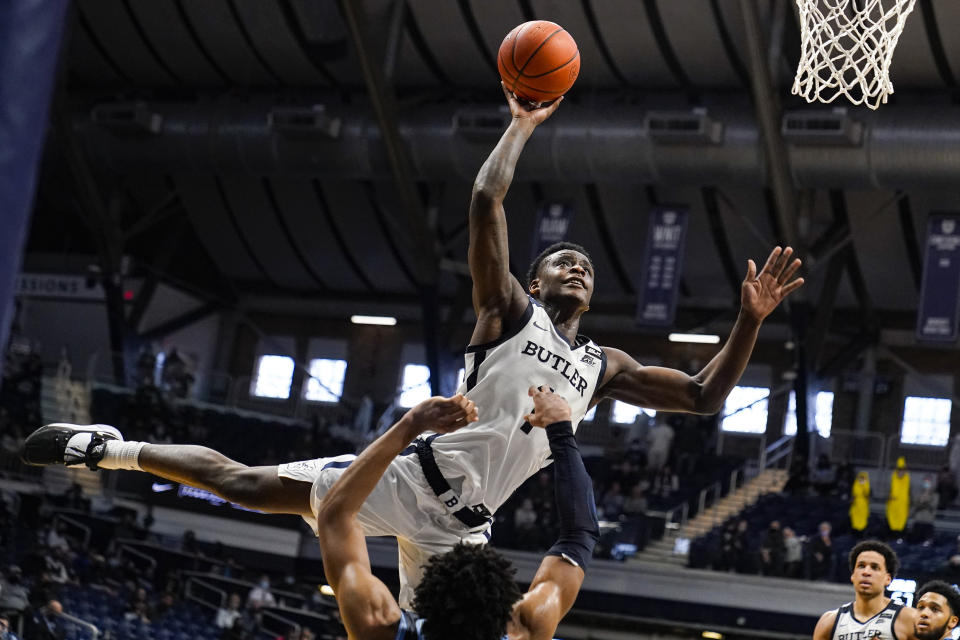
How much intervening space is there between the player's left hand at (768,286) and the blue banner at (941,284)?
15.8m

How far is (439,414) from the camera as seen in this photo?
14.0 ft

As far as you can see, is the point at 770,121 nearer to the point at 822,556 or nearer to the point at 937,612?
the point at 822,556

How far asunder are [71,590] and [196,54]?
11745 mm

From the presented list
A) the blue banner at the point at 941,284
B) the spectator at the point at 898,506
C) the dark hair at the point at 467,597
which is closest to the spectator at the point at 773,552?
the spectator at the point at 898,506

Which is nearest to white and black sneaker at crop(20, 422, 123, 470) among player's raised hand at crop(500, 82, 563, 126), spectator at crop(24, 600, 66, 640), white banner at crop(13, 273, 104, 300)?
player's raised hand at crop(500, 82, 563, 126)

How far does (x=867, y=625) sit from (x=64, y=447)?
490cm

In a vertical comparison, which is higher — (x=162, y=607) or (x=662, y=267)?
(x=662, y=267)

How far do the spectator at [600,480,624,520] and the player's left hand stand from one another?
15.9m

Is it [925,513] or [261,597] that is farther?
→ [261,597]

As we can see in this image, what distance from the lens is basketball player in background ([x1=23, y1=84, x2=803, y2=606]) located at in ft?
17.9

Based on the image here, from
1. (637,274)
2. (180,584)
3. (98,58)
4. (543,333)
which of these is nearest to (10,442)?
(180,584)

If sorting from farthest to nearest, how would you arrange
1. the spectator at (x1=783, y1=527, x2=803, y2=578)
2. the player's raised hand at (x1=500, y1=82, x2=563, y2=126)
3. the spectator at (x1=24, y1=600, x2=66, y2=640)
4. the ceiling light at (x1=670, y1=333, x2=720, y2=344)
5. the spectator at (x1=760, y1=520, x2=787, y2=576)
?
the ceiling light at (x1=670, y1=333, x2=720, y2=344) → the spectator at (x1=760, y1=520, x2=787, y2=576) → the spectator at (x1=783, y1=527, x2=803, y2=578) → the spectator at (x1=24, y1=600, x2=66, y2=640) → the player's raised hand at (x1=500, y1=82, x2=563, y2=126)

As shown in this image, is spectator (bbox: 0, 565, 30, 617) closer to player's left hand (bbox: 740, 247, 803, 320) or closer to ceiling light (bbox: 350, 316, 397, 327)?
player's left hand (bbox: 740, 247, 803, 320)

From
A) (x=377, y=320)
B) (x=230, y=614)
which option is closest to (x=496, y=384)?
(x=230, y=614)
